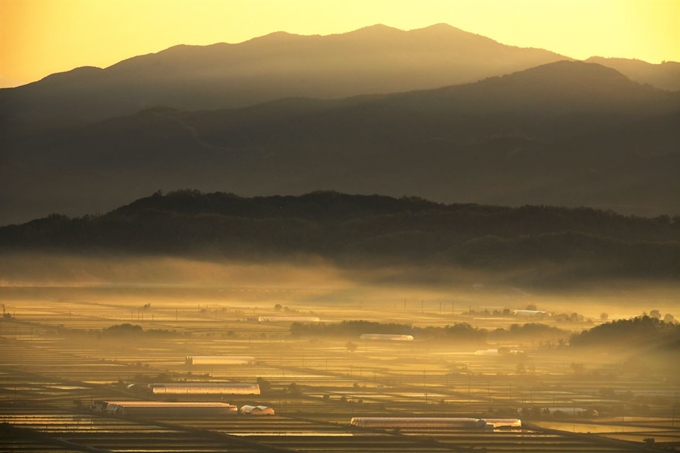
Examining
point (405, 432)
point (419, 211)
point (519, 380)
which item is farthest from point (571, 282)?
point (405, 432)

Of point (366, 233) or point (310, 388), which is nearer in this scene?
point (310, 388)

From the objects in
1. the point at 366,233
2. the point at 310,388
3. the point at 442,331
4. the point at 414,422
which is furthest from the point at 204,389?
the point at 366,233

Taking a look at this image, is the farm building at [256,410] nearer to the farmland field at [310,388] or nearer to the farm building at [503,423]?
the farmland field at [310,388]

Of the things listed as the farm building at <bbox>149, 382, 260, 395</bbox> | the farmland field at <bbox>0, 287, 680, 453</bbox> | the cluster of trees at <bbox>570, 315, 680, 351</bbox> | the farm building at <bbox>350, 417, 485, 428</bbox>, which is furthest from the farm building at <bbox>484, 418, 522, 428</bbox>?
the cluster of trees at <bbox>570, 315, 680, 351</bbox>

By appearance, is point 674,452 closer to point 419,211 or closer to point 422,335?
point 422,335

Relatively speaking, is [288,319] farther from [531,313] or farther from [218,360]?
[218,360]

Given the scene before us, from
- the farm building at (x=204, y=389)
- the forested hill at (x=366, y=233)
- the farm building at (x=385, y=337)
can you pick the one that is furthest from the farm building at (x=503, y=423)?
the forested hill at (x=366, y=233)
